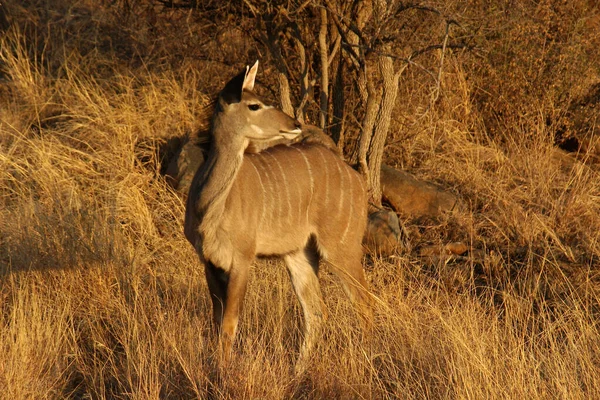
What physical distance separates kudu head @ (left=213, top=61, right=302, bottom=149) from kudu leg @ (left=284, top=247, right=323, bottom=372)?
923 mm

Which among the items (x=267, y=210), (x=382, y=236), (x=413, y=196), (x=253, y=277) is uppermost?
(x=267, y=210)

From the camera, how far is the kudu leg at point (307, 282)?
5.09 meters

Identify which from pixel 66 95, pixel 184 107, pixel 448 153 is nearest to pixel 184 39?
pixel 184 107

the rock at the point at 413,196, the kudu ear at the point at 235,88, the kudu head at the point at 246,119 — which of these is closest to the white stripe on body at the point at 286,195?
the kudu head at the point at 246,119

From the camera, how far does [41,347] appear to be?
14.8 ft

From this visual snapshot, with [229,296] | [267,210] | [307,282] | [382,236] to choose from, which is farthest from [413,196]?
[229,296]

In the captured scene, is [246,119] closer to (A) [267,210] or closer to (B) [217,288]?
(A) [267,210]

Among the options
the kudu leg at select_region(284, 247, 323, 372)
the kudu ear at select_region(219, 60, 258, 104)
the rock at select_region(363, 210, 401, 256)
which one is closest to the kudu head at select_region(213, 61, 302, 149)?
the kudu ear at select_region(219, 60, 258, 104)

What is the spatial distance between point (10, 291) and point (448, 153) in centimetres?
394

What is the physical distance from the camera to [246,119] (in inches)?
179

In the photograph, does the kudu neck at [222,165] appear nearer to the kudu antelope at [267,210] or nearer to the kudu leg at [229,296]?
the kudu antelope at [267,210]

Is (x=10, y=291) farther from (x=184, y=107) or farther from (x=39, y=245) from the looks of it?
(x=184, y=107)

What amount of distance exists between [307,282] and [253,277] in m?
0.59

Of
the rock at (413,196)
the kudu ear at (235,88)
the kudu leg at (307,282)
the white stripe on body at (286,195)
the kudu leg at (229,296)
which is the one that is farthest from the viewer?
the rock at (413,196)
